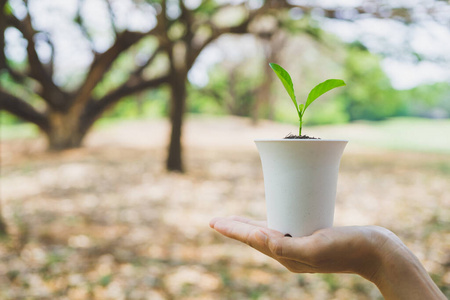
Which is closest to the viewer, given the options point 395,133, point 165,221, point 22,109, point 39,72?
point 165,221

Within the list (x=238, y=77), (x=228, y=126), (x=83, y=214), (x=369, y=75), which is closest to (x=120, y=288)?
(x=83, y=214)

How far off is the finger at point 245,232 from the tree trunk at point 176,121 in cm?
659

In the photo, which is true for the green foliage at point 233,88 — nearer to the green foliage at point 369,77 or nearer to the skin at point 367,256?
the green foliage at point 369,77

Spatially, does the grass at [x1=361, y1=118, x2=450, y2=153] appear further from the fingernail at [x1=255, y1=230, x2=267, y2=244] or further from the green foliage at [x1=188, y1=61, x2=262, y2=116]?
the fingernail at [x1=255, y1=230, x2=267, y2=244]

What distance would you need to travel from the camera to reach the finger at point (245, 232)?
1.14m

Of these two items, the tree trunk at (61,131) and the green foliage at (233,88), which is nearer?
the tree trunk at (61,131)

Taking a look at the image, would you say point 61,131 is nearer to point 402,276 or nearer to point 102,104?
point 102,104

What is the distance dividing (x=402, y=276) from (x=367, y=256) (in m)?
0.10

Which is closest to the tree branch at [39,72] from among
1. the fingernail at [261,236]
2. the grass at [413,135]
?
the fingernail at [261,236]

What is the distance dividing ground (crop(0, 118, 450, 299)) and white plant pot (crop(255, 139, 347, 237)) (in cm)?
210

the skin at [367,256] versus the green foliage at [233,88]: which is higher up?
the green foliage at [233,88]

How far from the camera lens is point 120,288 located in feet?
10.3

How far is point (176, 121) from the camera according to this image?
790 centimetres

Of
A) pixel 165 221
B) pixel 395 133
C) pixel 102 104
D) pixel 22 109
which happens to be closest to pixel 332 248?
pixel 165 221
